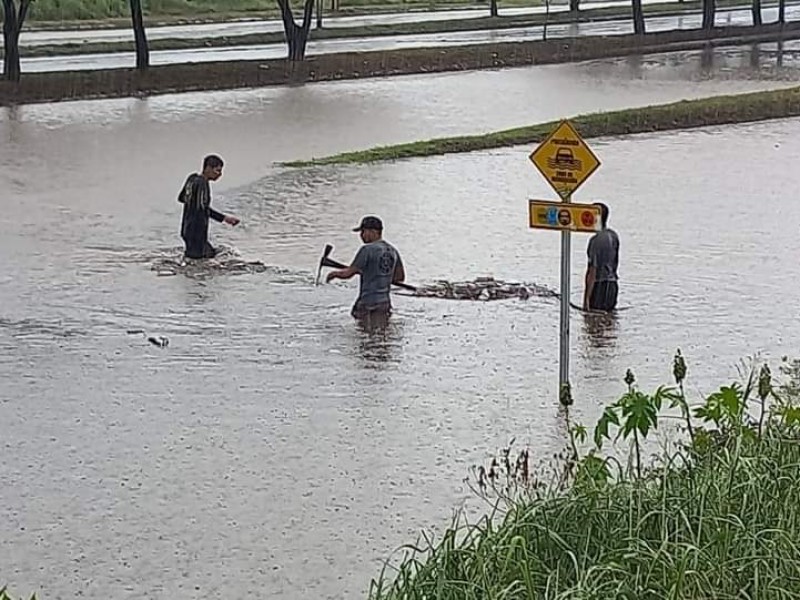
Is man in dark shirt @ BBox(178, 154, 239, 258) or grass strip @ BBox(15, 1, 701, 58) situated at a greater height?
grass strip @ BBox(15, 1, 701, 58)

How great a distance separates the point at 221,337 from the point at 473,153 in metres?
11.8

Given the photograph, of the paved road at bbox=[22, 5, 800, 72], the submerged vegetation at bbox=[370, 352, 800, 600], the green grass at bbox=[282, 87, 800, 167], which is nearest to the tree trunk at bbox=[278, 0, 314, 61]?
the paved road at bbox=[22, 5, 800, 72]

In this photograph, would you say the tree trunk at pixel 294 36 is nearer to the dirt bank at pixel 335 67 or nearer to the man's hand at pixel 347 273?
the dirt bank at pixel 335 67

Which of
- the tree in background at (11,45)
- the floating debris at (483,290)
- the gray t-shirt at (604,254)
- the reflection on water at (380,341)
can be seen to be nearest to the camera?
the reflection on water at (380,341)

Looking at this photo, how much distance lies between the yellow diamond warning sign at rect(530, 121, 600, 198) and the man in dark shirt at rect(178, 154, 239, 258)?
660cm

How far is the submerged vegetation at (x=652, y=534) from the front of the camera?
532 cm

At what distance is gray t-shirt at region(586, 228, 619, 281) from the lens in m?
14.2

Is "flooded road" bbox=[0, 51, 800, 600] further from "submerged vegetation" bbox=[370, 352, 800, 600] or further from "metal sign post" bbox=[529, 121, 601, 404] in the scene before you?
"submerged vegetation" bbox=[370, 352, 800, 600]

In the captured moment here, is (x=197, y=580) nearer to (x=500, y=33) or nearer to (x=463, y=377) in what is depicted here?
(x=463, y=377)

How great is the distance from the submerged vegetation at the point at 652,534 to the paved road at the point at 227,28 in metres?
35.7

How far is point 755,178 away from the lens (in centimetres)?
2220

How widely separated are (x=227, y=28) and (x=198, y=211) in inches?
1246

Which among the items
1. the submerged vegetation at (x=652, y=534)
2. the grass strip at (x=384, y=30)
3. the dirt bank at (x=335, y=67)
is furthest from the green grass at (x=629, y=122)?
the submerged vegetation at (x=652, y=534)

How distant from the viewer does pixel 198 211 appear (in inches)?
637
